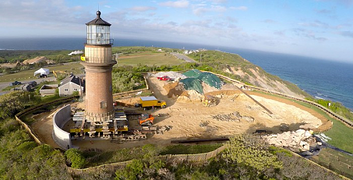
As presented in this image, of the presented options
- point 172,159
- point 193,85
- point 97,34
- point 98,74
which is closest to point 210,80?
point 193,85

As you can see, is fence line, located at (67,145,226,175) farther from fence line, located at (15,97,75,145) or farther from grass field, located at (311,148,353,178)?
grass field, located at (311,148,353,178)

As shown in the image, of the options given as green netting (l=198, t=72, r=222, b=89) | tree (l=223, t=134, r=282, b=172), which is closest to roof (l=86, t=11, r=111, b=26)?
tree (l=223, t=134, r=282, b=172)

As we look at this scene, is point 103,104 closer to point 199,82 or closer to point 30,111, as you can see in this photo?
point 30,111

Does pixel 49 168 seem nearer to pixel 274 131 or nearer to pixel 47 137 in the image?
pixel 47 137

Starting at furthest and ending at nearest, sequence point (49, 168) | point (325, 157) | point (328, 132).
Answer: point (328, 132)
point (325, 157)
point (49, 168)

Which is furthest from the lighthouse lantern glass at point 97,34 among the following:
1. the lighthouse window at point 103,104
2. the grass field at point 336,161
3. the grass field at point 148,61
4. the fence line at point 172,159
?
the grass field at point 148,61

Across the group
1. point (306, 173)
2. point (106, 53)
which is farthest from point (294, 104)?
point (106, 53)

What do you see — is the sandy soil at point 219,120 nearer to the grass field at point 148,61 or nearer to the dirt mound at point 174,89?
the dirt mound at point 174,89
